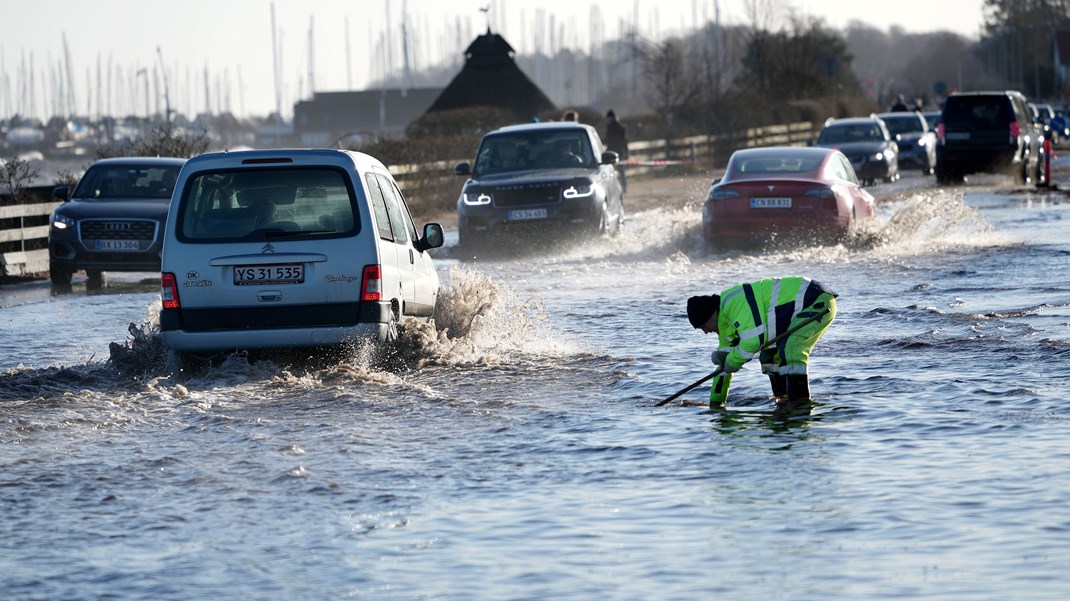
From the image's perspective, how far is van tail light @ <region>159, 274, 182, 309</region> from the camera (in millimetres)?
10578

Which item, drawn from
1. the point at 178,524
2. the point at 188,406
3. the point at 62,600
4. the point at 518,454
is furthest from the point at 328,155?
the point at 62,600

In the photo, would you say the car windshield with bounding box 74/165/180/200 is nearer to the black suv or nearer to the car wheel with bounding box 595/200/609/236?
the car wheel with bounding box 595/200/609/236

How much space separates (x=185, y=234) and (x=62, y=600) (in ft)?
16.3

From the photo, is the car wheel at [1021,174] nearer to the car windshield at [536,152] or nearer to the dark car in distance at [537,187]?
the dark car in distance at [537,187]

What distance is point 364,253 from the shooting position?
10.6 metres

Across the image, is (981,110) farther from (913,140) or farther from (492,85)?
(492,85)

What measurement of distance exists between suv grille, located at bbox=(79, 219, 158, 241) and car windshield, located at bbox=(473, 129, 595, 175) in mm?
4968

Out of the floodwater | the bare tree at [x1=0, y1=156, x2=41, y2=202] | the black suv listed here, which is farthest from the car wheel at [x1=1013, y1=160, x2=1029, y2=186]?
the floodwater

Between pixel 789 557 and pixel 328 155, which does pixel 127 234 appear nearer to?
pixel 328 155

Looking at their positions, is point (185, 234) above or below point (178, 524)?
above

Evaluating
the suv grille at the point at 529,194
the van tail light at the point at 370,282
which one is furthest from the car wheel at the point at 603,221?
the van tail light at the point at 370,282

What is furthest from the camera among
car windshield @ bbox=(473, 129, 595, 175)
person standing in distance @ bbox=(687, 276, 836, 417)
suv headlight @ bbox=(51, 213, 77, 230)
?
car windshield @ bbox=(473, 129, 595, 175)

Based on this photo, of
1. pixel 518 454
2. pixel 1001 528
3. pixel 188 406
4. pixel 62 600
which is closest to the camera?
pixel 62 600

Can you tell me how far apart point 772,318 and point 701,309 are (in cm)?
49
